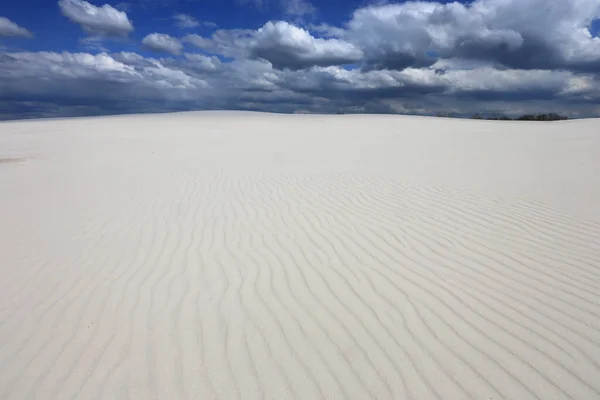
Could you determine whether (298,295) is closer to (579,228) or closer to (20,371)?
(20,371)

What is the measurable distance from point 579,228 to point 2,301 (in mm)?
7779

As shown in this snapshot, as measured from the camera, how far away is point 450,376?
9.09 feet

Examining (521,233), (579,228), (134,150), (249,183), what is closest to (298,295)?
(521,233)

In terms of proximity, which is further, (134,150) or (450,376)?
(134,150)

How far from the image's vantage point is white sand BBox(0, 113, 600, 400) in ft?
9.19

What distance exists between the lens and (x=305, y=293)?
3.91 m

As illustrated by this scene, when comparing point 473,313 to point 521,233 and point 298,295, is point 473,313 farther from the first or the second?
point 521,233

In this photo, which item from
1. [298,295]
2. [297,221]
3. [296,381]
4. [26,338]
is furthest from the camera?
[297,221]

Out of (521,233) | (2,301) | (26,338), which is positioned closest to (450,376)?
(521,233)

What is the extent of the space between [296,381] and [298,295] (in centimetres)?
117

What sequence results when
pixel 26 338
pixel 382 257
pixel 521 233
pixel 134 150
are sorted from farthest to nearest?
pixel 134 150
pixel 521 233
pixel 382 257
pixel 26 338

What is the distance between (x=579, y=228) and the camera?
550cm

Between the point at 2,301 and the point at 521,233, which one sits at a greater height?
the point at 521,233

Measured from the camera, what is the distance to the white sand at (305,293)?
280 centimetres
